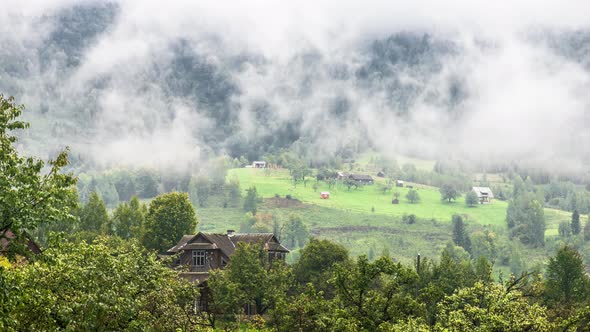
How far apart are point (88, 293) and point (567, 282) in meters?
85.0

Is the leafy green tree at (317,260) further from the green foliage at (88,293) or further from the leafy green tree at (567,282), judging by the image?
the green foliage at (88,293)

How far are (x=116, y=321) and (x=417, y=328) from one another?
66.4 feet

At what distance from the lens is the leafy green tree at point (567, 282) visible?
108 m

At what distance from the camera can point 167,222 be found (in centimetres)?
17300

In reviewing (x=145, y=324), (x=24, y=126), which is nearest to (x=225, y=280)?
(x=145, y=324)

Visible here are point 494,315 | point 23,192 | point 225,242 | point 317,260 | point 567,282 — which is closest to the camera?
point 23,192

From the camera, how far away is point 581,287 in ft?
Result: 369

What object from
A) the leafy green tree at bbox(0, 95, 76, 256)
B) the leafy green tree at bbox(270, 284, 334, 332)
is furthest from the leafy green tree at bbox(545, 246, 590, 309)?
the leafy green tree at bbox(0, 95, 76, 256)

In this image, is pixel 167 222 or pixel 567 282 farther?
pixel 167 222

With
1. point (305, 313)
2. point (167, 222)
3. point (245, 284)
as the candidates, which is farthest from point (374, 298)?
point (167, 222)

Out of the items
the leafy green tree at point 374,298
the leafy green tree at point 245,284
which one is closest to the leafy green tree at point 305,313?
the leafy green tree at point 374,298

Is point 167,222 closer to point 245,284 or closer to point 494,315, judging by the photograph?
point 245,284

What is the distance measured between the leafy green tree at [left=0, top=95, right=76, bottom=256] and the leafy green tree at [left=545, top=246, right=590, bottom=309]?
76.2m

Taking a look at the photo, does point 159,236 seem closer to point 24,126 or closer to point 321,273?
point 321,273
